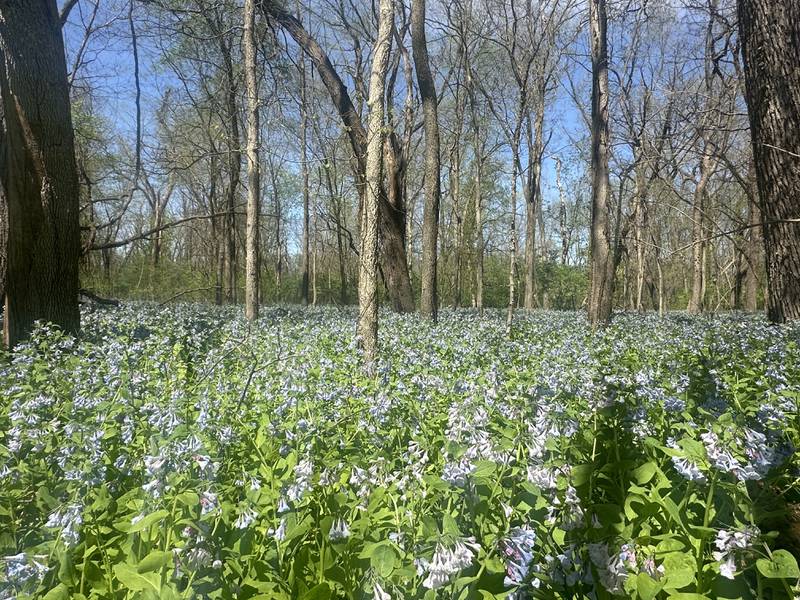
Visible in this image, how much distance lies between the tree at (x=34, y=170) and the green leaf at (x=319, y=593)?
5.12m

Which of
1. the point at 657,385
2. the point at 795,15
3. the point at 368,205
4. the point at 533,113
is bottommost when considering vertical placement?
the point at 657,385

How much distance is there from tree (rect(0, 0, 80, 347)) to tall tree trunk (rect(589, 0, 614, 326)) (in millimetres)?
7436

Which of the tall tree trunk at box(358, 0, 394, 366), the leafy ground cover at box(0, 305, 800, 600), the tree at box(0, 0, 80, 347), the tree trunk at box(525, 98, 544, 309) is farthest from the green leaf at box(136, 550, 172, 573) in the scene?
the tree trunk at box(525, 98, 544, 309)

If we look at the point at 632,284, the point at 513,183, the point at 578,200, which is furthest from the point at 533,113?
the point at 632,284

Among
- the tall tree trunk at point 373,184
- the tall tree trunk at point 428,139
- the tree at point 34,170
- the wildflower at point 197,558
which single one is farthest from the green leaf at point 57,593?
the tall tree trunk at point 428,139

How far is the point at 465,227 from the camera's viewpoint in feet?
77.7

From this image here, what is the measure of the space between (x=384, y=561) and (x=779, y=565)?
0.93m

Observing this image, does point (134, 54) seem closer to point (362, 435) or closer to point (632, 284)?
point (362, 435)

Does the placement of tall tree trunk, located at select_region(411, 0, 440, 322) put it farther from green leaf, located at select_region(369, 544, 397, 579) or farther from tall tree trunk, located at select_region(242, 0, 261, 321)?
green leaf, located at select_region(369, 544, 397, 579)

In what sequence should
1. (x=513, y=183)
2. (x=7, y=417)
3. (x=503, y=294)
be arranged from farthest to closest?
1. (x=503, y=294)
2. (x=513, y=183)
3. (x=7, y=417)

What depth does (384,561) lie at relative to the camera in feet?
4.04

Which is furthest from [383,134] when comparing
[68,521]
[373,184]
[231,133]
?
[231,133]

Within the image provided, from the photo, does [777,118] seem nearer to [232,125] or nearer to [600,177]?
[600,177]

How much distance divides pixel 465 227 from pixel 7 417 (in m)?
21.8
